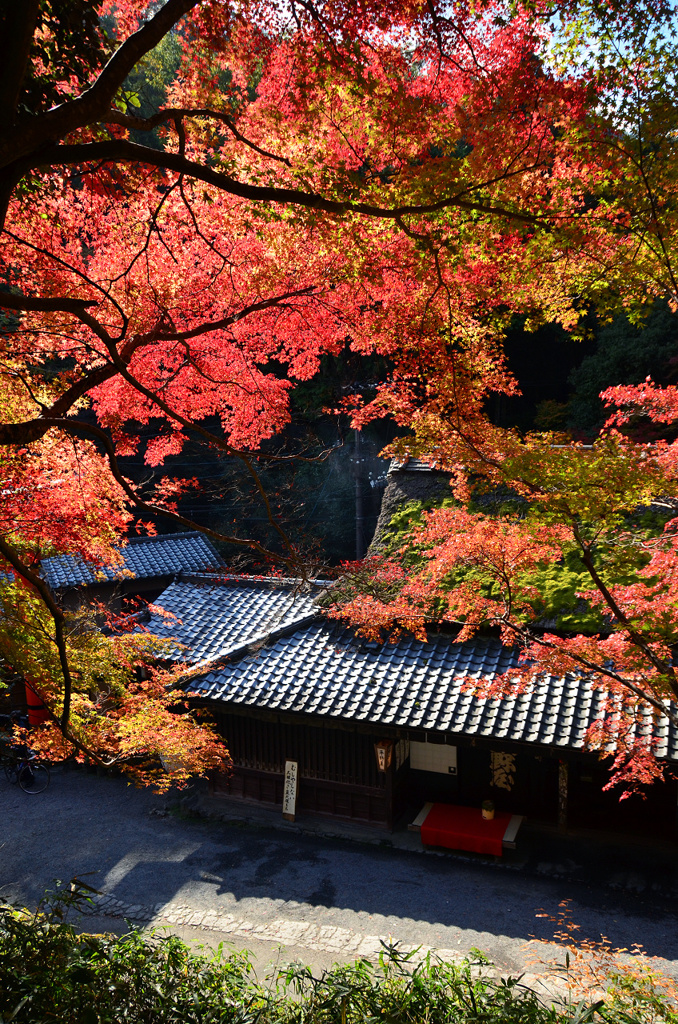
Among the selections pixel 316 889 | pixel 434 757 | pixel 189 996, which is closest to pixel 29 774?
pixel 316 889

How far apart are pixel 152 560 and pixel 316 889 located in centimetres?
1316

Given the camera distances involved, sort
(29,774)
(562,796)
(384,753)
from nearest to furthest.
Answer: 1. (562,796)
2. (384,753)
3. (29,774)

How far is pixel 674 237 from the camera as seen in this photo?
198 inches

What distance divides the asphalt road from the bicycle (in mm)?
1646

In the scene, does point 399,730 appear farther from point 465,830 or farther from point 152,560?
point 152,560

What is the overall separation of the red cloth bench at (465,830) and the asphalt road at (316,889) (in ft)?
0.71

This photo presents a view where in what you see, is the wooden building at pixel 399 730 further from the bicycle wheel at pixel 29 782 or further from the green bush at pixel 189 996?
the green bush at pixel 189 996

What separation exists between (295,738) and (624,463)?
814 centimetres

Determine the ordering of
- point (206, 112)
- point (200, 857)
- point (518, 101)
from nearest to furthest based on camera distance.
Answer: point (206, 112) < point (518, 101) < point (200, 857)

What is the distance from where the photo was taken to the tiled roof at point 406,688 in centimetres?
952

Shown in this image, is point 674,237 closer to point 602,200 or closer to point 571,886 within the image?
point 602,200

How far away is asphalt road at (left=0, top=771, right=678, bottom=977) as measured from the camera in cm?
848

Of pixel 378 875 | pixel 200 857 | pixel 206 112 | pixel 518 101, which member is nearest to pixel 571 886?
pixel 378 875

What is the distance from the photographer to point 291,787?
1165 cm
